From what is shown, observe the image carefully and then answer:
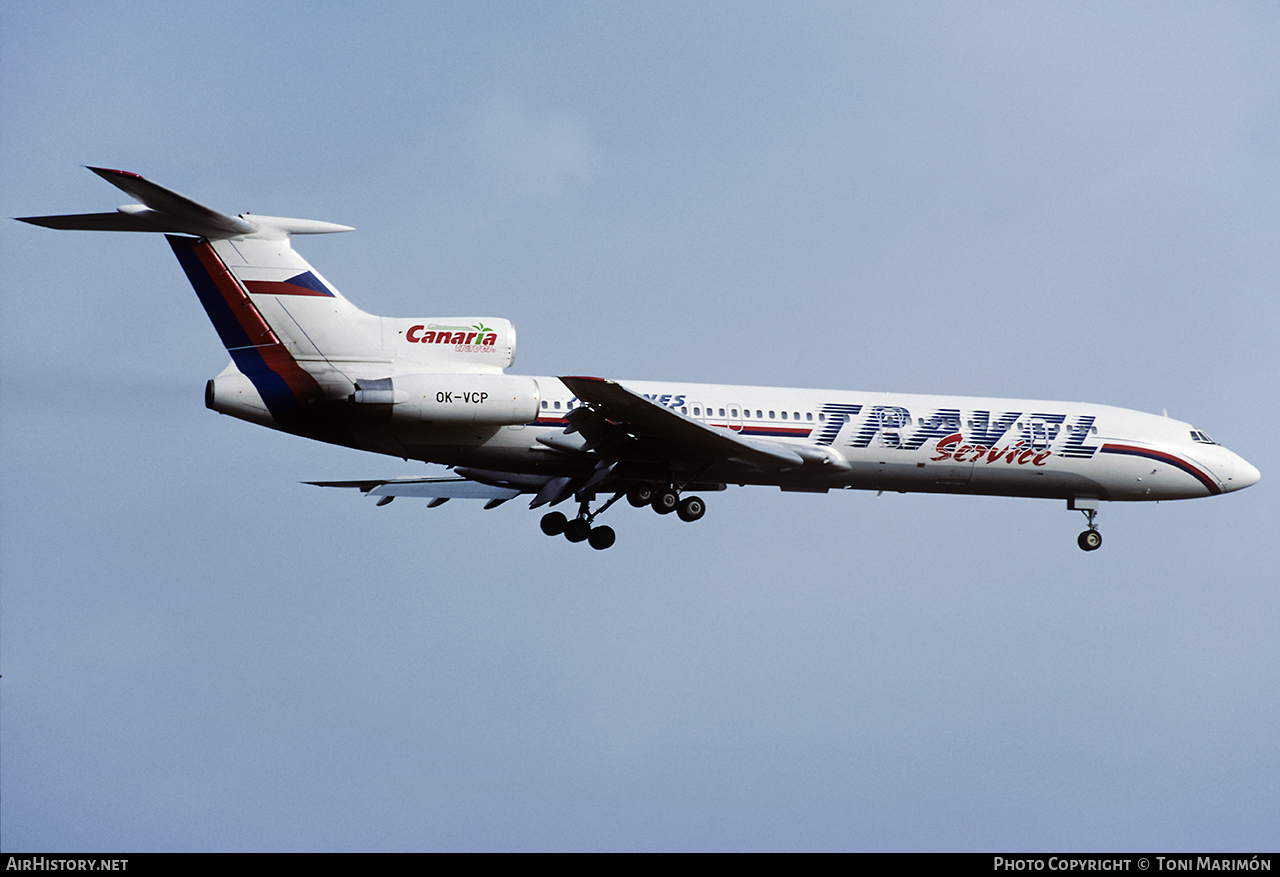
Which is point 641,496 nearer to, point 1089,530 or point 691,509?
point 691,509

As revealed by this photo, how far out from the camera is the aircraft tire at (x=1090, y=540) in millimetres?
30312

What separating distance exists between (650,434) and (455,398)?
13.0ft

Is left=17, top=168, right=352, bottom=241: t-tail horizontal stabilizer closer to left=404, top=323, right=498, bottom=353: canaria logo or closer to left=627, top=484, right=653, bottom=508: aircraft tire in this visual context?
left=404, top=323, right=498, bottom=353: canaria logo

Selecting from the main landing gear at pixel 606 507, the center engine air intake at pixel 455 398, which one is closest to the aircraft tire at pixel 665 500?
the main landing gear at pixel 606 507

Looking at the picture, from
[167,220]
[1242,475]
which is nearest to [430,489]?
[167,220]

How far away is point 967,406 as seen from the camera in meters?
29.1

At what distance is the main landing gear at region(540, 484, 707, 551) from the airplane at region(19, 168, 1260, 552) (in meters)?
0.04

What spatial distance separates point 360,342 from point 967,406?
1288cm

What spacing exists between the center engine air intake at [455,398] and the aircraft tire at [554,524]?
4.30 meters

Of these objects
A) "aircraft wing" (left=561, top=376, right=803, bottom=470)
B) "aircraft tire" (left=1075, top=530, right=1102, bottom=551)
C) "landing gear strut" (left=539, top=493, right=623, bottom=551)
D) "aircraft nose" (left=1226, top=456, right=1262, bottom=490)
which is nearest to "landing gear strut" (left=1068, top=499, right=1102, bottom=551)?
"aircraft tire" (left=1075, top=530, right=1102, bottom=551)
